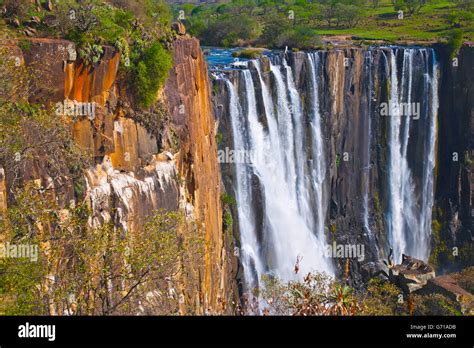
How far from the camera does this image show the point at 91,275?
32.7 feet

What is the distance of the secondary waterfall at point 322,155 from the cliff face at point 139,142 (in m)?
6.15

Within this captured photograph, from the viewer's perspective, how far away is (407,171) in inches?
1519

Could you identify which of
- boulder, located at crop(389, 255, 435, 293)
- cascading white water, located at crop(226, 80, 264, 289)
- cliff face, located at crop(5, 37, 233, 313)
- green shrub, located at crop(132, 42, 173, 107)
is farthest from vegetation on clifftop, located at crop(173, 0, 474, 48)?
green shrub, located at crop(132, 42, 173, 107)

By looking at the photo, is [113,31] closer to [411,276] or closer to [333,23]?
[411,276]

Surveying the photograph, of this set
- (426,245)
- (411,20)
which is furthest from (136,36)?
(411,20)

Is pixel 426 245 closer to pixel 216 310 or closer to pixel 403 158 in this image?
pixel 403 158

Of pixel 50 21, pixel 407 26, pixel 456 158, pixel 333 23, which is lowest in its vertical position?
pixel 456 158

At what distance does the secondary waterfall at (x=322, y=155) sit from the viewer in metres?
29.5

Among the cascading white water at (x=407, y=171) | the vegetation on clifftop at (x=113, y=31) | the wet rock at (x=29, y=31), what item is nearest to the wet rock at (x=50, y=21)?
the vegetation on clifftop at (x=113, y=31)

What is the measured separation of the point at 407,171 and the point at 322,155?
7673mm

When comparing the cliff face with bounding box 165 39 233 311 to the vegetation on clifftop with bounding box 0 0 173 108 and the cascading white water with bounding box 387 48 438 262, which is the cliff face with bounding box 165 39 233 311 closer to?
the vegetation on clifftop with bounding box 0 0 173 108

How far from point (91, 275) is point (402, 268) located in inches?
948

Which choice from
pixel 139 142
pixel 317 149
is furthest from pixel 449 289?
pixel 139 142

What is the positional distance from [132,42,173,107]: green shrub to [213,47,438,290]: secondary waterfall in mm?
11442
